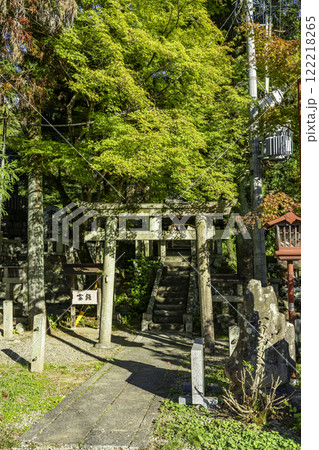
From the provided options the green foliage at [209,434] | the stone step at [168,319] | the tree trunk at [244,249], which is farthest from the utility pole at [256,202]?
the green foliage at [209,434]

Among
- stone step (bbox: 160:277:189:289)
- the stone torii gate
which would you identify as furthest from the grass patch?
stone step (bbox: 160:277:189:289)

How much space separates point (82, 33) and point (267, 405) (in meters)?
9.31

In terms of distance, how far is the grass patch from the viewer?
562cm

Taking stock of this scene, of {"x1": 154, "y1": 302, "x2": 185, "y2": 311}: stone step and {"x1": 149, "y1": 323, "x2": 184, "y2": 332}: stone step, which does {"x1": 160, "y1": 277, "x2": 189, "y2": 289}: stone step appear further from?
{"x1": 149, "y1": 323, "x2": 184, "y2": 332}: stone step

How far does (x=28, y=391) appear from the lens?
276 inches

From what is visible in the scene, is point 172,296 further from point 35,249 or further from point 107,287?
point 35,249

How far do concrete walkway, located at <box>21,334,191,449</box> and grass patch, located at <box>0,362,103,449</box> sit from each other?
0.65ft

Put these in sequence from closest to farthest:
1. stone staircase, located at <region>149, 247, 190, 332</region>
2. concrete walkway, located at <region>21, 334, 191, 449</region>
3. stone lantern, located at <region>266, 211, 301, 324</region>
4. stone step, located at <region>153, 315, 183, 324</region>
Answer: concrete walkway, located at <region>21, 334, 191, 449</region> < stone lantern, located at <region>266, 211, 301, 324</region> < stone staircase, located at <region>149, 247, 190, 332</region> < stone step, located at <region>153, 315, 183, 324</region>

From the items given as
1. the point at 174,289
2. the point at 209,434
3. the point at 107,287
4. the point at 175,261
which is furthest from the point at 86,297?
the point at 209,434

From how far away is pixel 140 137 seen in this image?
9.11m

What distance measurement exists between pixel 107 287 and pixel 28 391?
3.90 meters

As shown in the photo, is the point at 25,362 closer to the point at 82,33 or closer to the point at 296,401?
the point at 296,401

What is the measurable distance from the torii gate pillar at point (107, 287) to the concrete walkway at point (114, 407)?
39.8 inches
